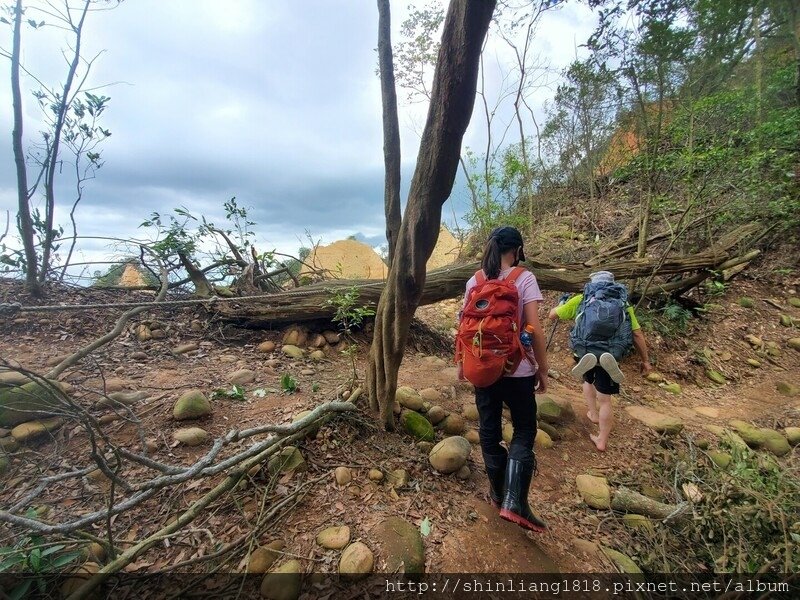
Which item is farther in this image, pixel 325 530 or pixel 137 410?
pixel 137 410

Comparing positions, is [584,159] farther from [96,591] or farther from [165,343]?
[96,591]

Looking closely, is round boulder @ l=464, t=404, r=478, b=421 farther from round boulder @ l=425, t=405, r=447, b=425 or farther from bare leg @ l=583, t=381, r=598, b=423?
bare leg @ l=583, t=381, r=598, b=423

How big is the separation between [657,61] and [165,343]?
7654 mm

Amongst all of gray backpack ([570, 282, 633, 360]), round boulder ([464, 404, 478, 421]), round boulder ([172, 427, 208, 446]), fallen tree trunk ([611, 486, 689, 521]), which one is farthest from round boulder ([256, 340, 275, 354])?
fallen tree trunk ([611, 486, 689, 521])

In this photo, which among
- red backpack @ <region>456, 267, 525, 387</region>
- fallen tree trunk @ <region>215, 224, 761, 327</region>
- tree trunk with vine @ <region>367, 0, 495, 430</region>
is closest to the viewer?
tree trunk with vine @ <region>367, 0, 495, 430</region>

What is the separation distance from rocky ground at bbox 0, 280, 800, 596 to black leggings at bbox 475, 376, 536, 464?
0.46m

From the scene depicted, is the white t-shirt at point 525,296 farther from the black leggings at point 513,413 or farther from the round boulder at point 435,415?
the round boulder at point 435,415

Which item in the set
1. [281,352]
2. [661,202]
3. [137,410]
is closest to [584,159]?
[661,202]

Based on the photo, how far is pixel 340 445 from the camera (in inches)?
96.3

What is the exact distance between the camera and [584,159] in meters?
9.41

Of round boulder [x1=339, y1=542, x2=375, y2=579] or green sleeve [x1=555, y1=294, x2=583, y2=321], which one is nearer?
round boulder [x1=339, y1=542, x2=375, y2=579]

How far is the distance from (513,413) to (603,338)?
5.25 ft

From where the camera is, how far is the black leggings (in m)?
2.06

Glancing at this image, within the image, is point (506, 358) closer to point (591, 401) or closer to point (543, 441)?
point (543, 441)
